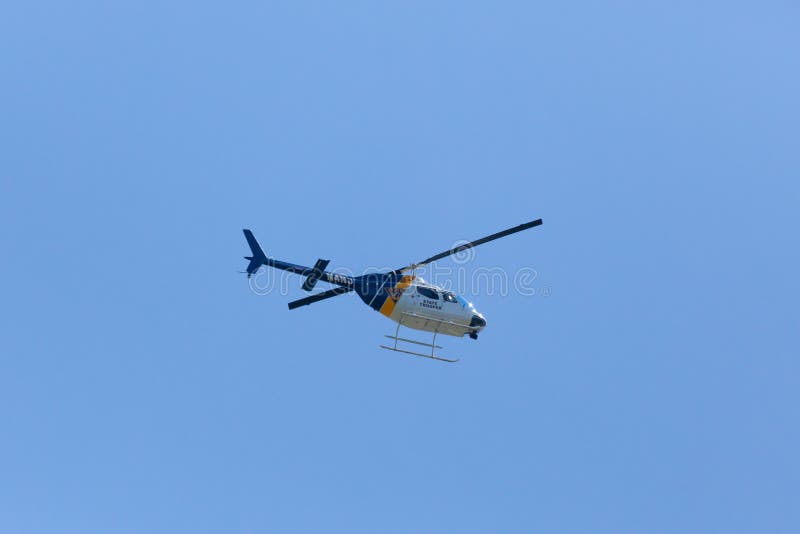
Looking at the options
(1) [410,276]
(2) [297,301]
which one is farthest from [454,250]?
(2) [297,301]

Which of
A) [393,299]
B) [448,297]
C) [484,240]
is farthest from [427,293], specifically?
[484,240]

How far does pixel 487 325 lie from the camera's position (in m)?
22.8

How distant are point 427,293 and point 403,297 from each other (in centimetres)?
68

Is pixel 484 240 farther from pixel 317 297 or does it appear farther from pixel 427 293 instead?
pixel 317 297

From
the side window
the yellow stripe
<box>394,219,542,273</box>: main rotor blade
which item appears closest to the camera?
<box>394,219,542,273</box>: main rotor blade

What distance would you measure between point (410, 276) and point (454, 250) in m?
1.84

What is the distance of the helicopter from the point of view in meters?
21.2

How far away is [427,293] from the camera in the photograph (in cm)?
2209

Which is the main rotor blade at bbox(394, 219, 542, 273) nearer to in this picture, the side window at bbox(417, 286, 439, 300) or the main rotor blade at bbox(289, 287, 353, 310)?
the side window at bbox(417, 286, 439, 300)

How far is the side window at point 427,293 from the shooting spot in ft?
72.3

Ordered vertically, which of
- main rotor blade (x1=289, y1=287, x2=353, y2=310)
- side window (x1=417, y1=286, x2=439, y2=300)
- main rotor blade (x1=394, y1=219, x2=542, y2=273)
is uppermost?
main rotor blade (x1=394, y1=219, x2=542, y2=273)

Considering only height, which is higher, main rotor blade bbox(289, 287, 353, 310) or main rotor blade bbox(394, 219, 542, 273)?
main rotor blade bbox(394, 219, 542, 273)

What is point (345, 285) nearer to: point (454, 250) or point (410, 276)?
point (410, 276)

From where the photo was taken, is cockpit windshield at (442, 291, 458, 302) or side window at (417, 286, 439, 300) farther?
cockpit windshield at (442, 291, 458, 302)
